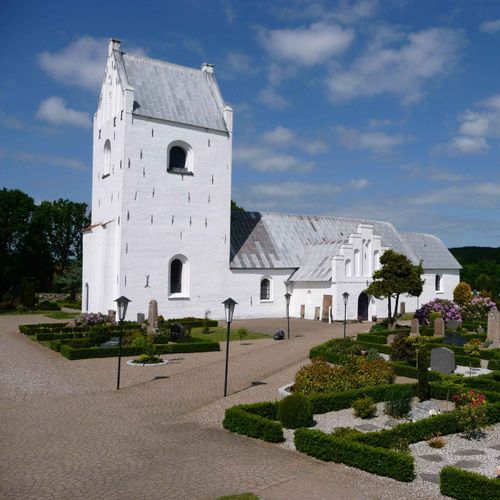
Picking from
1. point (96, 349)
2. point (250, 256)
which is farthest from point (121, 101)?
point (96, 349)

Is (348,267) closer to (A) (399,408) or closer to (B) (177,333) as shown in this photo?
(B) (177,333)

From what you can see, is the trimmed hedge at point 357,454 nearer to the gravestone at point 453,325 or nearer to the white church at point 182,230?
the gravestone at point 453,325

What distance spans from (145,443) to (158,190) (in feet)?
69.5

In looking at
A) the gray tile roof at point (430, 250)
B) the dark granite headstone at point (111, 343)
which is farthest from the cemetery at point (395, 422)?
the gray tile roof at point (430, 250)

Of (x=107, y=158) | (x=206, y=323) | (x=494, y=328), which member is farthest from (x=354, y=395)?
(x=107, y=158)

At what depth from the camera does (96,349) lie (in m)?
18.9

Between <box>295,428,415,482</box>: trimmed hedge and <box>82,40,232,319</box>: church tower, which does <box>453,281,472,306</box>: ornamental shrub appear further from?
<box>295,428,415,482</box>: trimmed hedge

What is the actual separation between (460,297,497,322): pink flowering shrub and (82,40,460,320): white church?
17.9 feet

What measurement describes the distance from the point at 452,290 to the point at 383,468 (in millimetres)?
37585

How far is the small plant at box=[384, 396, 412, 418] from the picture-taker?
37.7ft

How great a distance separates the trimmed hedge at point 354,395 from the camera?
470 inches

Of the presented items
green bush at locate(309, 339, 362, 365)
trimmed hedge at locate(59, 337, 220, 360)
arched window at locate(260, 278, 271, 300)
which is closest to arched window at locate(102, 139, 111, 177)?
arched window at locate(260, 278, 271, 300)

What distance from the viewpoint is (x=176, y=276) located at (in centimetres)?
3073

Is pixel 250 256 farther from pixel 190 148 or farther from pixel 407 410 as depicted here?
pixel 407 410
